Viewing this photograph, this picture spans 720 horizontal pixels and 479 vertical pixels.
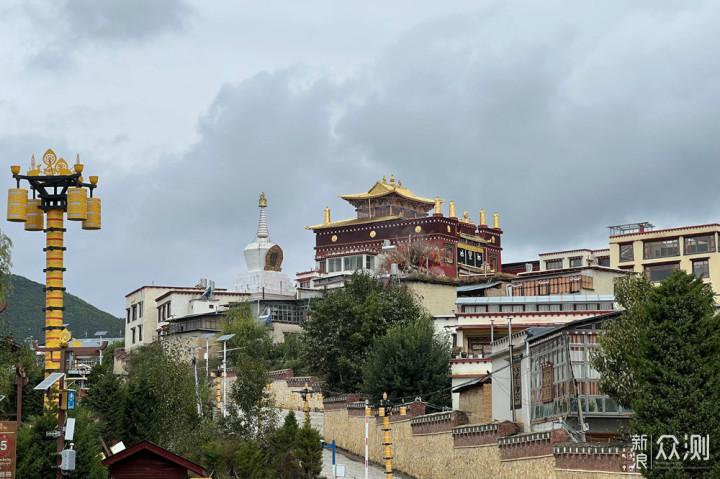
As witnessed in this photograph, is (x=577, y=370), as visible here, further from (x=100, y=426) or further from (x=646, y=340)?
(x=100, y=426)

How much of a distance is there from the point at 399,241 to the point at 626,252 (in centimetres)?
2131

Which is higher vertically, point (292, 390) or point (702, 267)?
→ point (702, 267)

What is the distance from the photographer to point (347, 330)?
8131cm

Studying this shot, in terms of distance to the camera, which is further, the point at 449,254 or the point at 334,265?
the point at 334,265

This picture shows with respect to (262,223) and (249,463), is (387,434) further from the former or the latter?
(262,223)

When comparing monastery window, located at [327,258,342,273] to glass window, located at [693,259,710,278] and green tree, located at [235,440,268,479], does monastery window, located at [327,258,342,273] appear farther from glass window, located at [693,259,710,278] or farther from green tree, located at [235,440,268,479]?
green tree, located at [235,440,268,479]

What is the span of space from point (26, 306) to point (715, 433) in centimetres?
15661

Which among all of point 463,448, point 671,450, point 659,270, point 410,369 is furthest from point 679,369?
point 659,270

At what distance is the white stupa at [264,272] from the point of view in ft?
412

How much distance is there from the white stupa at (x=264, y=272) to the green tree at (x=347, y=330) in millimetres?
38562

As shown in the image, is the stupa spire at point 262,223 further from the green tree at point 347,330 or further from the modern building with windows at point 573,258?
the green tree at point 347,330

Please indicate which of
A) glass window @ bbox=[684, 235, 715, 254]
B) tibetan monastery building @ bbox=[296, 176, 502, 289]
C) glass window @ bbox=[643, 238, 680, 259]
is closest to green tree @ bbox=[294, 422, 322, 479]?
tibetan monastery building @ bbox=[296, 176, 502, 289]

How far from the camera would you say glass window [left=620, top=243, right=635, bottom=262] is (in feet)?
388

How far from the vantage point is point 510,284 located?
9881 centimetres
